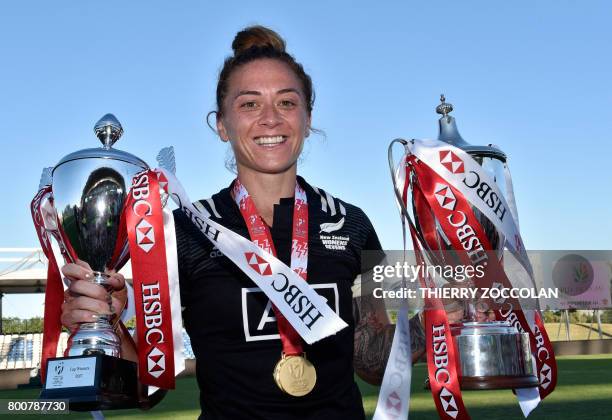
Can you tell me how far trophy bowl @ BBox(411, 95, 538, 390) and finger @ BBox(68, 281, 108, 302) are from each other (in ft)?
3.62

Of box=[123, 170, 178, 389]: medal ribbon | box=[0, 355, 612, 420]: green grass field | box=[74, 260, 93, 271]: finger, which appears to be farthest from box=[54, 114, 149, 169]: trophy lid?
box=[0, 355, 612, 420]: green grass field

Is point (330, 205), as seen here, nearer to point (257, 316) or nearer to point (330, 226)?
point (330, 226)

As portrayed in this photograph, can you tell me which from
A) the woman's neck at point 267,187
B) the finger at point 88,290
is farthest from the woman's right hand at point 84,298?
the woman's neck at point 267,187

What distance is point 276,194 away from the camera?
221 cm

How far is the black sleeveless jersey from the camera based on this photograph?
1817mm

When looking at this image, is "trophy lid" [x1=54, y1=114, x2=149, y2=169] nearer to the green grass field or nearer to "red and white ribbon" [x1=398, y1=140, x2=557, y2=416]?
"red and white ribbon" [x1=398, y1=140, x2=557, y2=416]

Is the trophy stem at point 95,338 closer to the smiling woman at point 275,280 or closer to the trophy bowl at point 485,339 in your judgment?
the smiling woman at point 275,280

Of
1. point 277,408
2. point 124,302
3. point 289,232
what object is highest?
point 289,232

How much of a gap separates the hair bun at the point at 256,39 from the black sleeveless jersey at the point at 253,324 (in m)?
0.57

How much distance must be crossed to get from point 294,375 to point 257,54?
3.41 feet

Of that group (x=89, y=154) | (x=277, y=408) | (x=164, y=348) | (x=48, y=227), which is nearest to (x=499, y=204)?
(x=277, y=408)

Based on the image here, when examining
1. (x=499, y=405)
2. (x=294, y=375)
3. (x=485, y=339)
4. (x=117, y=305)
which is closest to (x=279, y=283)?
(x=294, y=375)

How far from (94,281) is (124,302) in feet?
0.55

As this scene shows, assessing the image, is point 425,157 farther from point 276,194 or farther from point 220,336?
point 220,336
